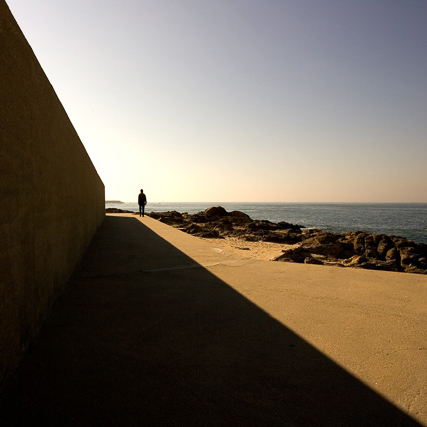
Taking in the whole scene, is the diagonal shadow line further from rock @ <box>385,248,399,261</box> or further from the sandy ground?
rock @ <box>385,248,399,261</box>

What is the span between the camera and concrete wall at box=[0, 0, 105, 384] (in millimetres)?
1896

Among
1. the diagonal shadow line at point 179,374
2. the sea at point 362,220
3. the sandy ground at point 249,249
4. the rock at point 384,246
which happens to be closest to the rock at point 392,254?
the rock at point 384,246

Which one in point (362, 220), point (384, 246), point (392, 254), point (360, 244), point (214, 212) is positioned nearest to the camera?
point (392, 254)

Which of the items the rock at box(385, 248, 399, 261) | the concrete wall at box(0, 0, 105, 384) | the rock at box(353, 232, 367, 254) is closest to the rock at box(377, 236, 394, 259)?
the rock at box(385, 248, 399, 261)

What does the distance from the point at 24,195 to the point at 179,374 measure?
5.76 feet

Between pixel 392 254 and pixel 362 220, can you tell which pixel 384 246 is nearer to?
pixel 392 254

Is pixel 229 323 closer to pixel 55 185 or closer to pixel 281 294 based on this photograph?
pixel 281 294

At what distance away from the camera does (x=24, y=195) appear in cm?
225

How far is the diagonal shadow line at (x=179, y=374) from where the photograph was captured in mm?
1760

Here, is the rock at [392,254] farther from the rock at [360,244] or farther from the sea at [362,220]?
the sea at [362,220]

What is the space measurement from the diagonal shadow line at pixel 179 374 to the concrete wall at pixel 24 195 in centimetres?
28

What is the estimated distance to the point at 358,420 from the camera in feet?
5.74

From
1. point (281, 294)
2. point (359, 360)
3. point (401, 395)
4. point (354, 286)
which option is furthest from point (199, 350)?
point (354, 286)

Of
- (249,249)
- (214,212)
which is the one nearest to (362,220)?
(214,212)
